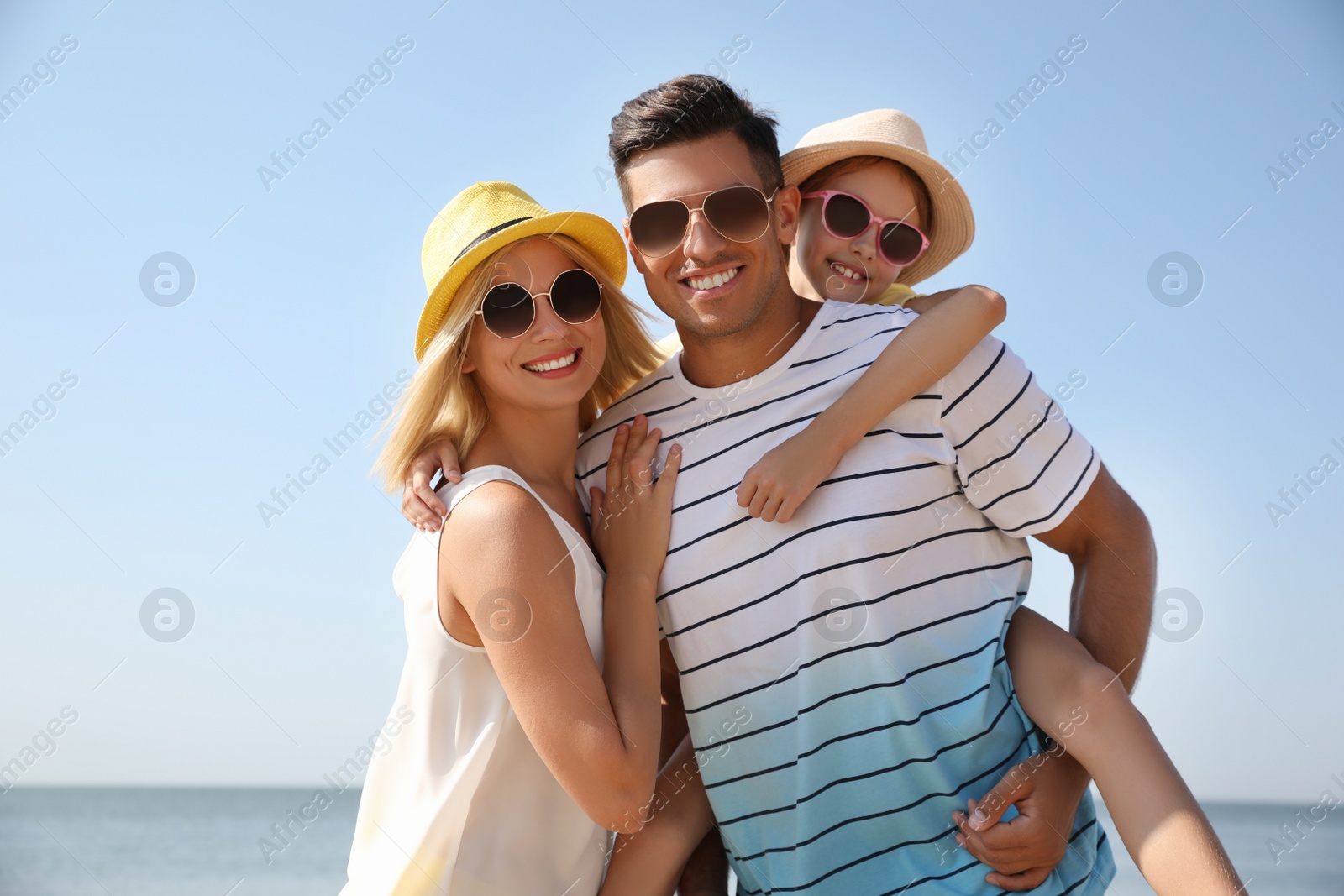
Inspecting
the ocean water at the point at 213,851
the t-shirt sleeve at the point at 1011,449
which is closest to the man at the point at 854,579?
the t-shirt sleeve at the point at 1011,449

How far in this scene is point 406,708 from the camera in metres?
2.74

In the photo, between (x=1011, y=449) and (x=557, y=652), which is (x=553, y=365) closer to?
(x=557, y=652)

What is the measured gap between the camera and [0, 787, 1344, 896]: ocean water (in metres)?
20.9

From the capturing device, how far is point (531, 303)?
10.1ft

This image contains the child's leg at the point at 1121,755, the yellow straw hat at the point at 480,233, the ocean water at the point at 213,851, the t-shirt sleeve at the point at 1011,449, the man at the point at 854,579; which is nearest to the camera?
the child's leg at the point at 1121,755

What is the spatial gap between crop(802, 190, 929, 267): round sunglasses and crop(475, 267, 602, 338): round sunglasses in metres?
1.17

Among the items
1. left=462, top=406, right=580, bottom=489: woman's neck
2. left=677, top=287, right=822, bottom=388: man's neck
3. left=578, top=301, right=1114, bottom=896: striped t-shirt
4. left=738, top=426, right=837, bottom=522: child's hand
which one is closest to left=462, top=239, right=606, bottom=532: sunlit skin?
left=462, top=406, right=580, bottom=489: woman's neck

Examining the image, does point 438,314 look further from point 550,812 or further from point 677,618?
point 550,812

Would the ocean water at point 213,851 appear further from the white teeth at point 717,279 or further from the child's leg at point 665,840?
the white teeth at point 717,279

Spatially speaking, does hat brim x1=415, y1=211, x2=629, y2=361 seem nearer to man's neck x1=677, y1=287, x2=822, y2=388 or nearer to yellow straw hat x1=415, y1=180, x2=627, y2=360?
yellow straw hat x1=415, y1=180, x2=627, y2=360

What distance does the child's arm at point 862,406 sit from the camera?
2.82 metres

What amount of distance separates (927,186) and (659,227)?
4.66 ft

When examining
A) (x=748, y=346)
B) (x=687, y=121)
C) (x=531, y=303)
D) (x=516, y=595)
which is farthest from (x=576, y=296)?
(x=516, y=595)

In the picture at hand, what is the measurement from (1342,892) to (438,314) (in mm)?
24234
